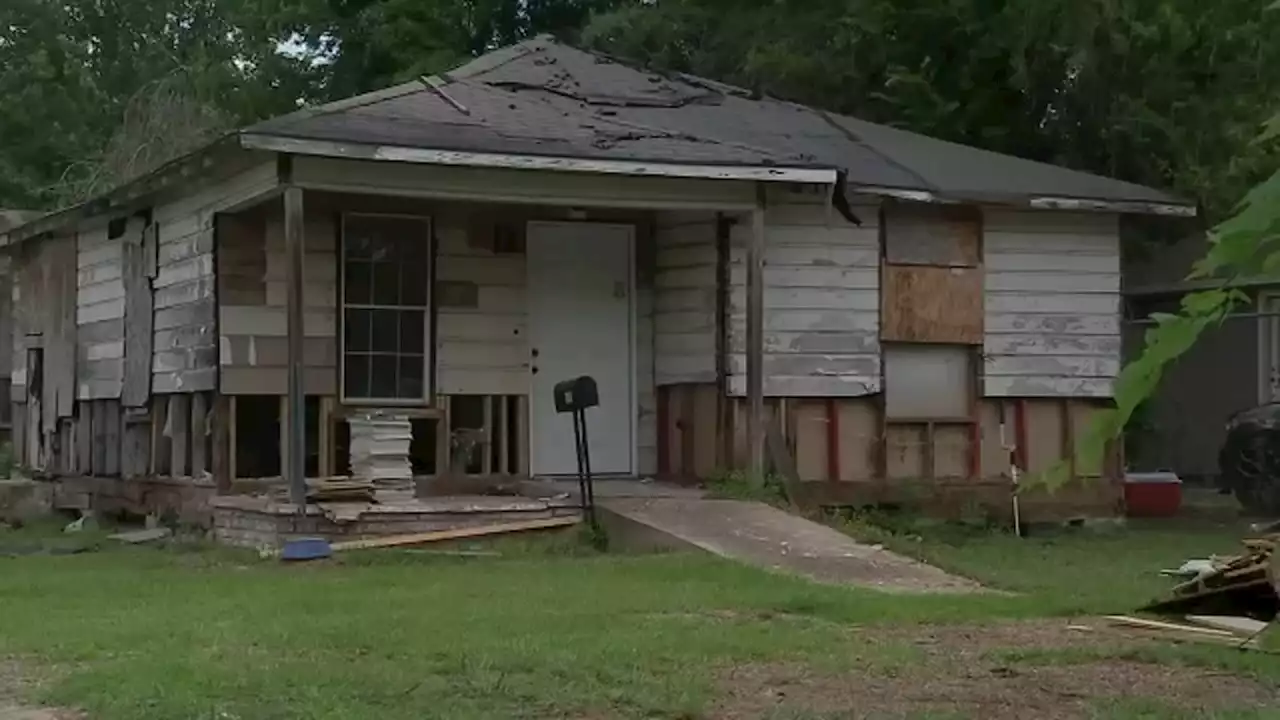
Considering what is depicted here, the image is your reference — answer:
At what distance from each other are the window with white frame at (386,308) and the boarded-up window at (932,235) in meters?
3.83

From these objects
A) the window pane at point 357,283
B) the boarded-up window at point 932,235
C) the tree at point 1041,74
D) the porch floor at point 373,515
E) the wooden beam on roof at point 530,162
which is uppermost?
the tree at point 1041,74

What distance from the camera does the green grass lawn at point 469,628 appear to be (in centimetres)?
623

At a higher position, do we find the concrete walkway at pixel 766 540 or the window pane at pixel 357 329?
the window pane at pixel 357 329

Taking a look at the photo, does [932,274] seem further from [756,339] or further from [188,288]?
[188,288]

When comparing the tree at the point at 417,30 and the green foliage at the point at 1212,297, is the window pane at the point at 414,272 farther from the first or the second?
the green foliage at the point at 1212,297

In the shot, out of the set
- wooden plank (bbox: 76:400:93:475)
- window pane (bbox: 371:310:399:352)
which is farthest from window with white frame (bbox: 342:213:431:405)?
wooden plank (bbox: 76:400:93:475)

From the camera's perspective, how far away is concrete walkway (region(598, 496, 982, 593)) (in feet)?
34.5

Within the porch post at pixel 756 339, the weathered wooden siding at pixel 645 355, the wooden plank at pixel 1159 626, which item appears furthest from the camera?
the weathered wooden siding at pixel 645 355

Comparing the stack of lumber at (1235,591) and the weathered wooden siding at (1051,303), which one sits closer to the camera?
the stack of lumber at (1235,591)

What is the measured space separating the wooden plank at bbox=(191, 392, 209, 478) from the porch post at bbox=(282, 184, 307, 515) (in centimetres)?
219

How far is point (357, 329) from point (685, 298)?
2742 mm

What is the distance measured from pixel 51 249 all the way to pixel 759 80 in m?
7.87

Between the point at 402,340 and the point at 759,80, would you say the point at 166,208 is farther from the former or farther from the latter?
the point at 759,80

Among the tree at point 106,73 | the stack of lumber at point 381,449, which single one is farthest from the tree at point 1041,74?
the tree at point 106,73
